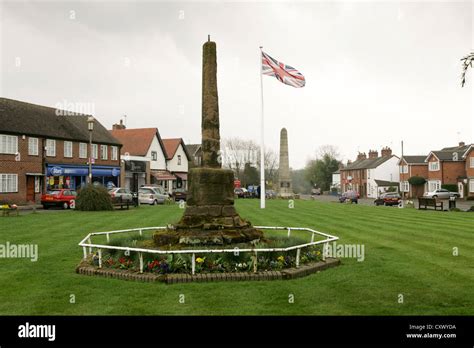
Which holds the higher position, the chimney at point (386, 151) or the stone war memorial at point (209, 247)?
the chimney at point (386, 151)

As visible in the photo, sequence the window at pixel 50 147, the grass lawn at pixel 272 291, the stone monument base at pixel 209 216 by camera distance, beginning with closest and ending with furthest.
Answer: the grass lawn at pixel 272 291, the stone monument base at pixel 209 216, the window at pixel 50 147

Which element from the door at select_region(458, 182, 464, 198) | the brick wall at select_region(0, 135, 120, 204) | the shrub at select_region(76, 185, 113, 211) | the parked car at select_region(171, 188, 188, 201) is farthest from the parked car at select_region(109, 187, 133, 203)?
the door at select_region(458, 182, 464, 198)

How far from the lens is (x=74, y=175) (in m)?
42.3

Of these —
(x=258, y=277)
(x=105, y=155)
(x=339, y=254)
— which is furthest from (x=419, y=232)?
(x=105, y=155)

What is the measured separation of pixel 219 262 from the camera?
9000 millimetres

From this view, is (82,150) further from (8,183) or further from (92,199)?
(92,199)

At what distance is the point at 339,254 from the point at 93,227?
1142 cm

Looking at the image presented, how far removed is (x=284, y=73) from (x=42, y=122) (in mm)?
24823

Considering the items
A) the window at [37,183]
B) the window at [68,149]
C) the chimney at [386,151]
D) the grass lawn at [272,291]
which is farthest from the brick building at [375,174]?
the grass lawn at [272,291]

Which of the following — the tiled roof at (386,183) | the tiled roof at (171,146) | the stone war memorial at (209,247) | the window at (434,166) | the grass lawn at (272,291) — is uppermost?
the tiled roof at (171,146)

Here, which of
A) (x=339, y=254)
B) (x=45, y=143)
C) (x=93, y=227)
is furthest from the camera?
(x=45, y=143)

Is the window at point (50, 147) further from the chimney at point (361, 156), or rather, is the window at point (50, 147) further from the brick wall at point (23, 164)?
the chimney at point (361, 156)

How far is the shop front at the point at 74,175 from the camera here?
129 feet
